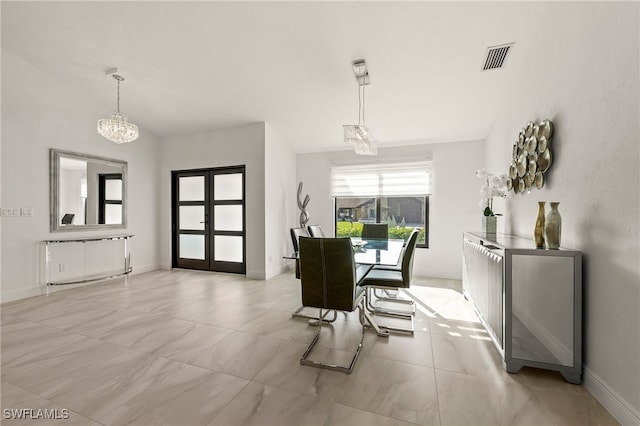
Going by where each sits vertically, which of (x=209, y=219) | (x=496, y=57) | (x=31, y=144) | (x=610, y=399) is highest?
(x=496, y=57)

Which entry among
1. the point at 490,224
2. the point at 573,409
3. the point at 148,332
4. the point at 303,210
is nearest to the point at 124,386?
the point at 148,332

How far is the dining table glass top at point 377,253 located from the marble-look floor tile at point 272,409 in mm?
1053

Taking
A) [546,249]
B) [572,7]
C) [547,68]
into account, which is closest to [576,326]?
[546,249]

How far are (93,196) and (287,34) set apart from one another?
13.4 feet

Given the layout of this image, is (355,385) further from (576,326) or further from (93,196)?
(93,196)

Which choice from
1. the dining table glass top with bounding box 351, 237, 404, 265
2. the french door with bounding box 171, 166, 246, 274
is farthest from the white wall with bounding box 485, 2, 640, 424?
the french door with bounding box 171, 166, 246, 274

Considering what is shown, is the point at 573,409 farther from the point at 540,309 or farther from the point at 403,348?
the point at 403,348

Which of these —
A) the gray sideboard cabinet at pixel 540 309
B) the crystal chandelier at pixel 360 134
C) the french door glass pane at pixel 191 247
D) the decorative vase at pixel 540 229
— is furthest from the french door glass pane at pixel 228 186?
the decorative vase at pixel 540 229

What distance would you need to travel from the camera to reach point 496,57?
2.78m

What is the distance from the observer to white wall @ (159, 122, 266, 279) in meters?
4.62

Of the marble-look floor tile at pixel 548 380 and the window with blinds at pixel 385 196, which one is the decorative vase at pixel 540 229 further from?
the window with blinds at pixel 385 196

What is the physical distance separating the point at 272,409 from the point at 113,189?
15.8ft

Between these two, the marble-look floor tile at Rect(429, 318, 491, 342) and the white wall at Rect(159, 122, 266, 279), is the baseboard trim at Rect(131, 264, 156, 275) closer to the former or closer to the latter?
the white wall at Rect(159, 122, 266, 279)

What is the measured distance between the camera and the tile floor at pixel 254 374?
4.98 ft
